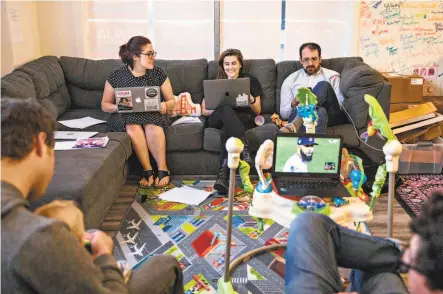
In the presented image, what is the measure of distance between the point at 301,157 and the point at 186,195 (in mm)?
1224

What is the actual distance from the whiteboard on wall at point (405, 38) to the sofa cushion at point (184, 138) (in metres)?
1.75

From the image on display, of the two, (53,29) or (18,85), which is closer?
(18,85)

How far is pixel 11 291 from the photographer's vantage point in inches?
41.3

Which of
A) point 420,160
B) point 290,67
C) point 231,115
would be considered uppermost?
point 290,67

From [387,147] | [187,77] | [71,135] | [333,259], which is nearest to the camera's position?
[333,259]

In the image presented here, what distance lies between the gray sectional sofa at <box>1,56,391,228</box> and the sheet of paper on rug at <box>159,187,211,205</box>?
272mm

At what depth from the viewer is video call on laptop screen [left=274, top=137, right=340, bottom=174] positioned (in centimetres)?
217

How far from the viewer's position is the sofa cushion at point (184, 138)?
3.46m

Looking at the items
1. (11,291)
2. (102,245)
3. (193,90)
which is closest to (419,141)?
(193,90)

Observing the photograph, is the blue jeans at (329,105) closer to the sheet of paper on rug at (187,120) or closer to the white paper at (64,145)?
the sheet of paper on rug at (187,120)

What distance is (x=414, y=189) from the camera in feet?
10.9

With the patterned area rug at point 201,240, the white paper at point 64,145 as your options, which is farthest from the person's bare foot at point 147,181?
the white paper at point 64,145

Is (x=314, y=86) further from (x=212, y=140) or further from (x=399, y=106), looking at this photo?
(x=212, y=140)

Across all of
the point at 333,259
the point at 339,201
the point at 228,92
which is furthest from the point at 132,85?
the point at 333,259
